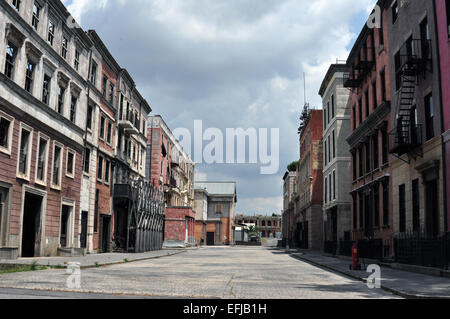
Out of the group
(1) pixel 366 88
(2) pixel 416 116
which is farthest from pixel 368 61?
(2) pixel 416 116

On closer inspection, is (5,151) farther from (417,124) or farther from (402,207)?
(402,207)

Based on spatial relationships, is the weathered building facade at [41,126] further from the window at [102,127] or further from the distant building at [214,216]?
the distant building at [214,216]

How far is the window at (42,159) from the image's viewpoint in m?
25.5

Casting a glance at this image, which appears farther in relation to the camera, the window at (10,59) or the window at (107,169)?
the window at (107,169)

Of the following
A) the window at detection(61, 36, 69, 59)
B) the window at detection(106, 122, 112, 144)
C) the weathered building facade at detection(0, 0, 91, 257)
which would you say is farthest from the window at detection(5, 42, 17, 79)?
the window at detection(106, 122, 112, 144)

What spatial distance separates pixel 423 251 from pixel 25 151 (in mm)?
18963

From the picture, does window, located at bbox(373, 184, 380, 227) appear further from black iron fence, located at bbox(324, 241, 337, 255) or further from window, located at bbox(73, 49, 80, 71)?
window, located at bbox(73, 49, 80, 71)

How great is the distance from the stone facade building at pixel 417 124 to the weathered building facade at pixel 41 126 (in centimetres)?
1791

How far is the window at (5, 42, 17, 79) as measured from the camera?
21.8m

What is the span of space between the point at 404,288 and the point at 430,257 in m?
6.41

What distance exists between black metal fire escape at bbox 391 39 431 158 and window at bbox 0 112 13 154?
58.9 ft

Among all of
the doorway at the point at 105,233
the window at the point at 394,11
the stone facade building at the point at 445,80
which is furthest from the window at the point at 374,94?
the doorway at the point at 105,233

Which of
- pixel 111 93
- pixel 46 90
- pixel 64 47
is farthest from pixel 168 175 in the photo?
pixel 46 90
